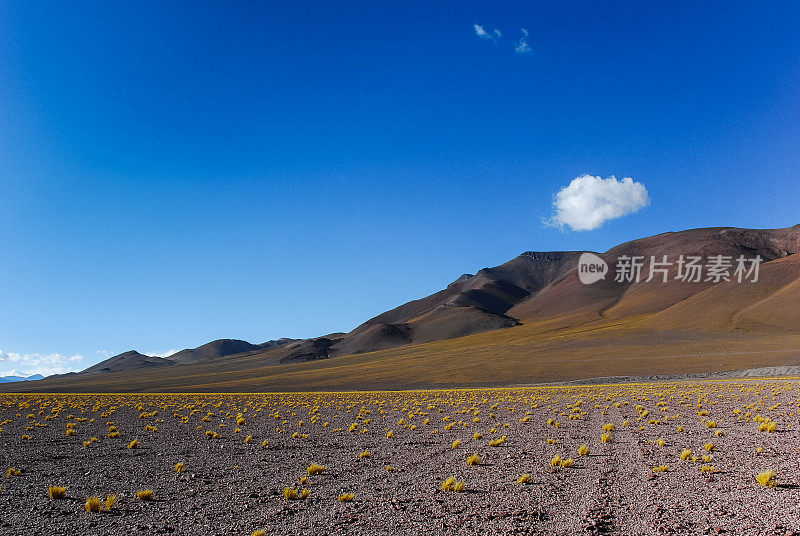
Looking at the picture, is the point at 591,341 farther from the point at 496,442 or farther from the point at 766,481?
the point at 766,481

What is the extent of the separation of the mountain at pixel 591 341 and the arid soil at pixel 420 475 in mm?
36124

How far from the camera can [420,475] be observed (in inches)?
443

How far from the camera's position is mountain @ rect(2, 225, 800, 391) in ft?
200

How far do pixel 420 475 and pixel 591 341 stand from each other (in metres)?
84.1

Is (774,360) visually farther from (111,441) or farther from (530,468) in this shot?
(111,441)

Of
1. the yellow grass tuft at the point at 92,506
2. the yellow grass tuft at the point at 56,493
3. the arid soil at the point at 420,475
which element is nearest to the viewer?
the arid soil at the point at 420,475

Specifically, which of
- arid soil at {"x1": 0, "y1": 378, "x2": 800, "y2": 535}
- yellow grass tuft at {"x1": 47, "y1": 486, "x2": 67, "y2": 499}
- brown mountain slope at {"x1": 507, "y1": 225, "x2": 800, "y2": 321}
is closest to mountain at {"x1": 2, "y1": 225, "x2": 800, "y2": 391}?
brown mountain slope at {"x1": 507, "y1": 225, "x2": 800, "y2": 321}

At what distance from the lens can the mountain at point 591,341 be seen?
61.0 m

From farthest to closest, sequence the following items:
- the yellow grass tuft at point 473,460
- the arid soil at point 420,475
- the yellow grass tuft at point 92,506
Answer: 1. the yellow grass tuft at point 473,460
2. the yellow grass tuft at point 92,506
3. the arid soil at point 420,475

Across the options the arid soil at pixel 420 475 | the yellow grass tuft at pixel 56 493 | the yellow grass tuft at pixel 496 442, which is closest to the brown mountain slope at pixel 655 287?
the arid soil at pixel 420 475

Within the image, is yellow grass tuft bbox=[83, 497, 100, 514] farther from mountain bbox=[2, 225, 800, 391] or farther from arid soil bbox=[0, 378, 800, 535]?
mountain bbox=[2, 225, 800, 391]

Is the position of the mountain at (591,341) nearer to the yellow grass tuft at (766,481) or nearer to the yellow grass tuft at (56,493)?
the yellow grass tuft at (766,481)

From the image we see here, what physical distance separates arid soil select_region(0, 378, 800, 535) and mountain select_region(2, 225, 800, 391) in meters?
36.1

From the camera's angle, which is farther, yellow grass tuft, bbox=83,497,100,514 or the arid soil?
yellow grass tuft, bbox=83,497,100,514
